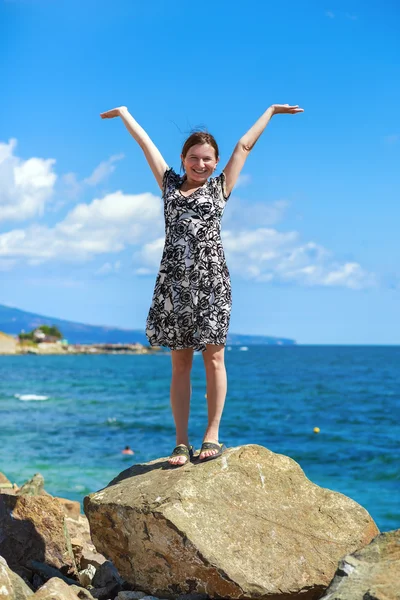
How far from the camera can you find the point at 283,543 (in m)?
5.27

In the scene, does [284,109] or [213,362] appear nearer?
[213,362]

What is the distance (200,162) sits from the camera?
5.97 m

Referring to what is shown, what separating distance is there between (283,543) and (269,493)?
42 centimetres

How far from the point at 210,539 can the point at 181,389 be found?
1.23 m

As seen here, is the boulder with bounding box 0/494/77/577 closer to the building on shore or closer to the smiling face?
the smiling face

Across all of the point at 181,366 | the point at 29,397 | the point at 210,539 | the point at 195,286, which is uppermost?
the point at 195,286

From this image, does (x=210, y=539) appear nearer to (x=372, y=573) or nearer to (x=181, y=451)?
(x=181, y=451)

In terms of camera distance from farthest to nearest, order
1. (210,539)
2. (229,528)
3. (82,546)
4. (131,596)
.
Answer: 1. (82,546)
2. (131,596)
3. (229,528)
4. (210,539)

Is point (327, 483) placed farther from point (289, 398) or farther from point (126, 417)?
point (289, 398)

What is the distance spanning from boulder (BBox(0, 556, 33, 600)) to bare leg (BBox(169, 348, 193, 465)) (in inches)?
58.6

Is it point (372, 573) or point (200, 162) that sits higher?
point (200, 162)

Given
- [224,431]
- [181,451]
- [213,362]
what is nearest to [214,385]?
[213,362]

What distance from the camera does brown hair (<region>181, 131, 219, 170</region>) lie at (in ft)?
19.7

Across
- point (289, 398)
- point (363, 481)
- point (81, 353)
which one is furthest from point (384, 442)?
point (81, 353)
